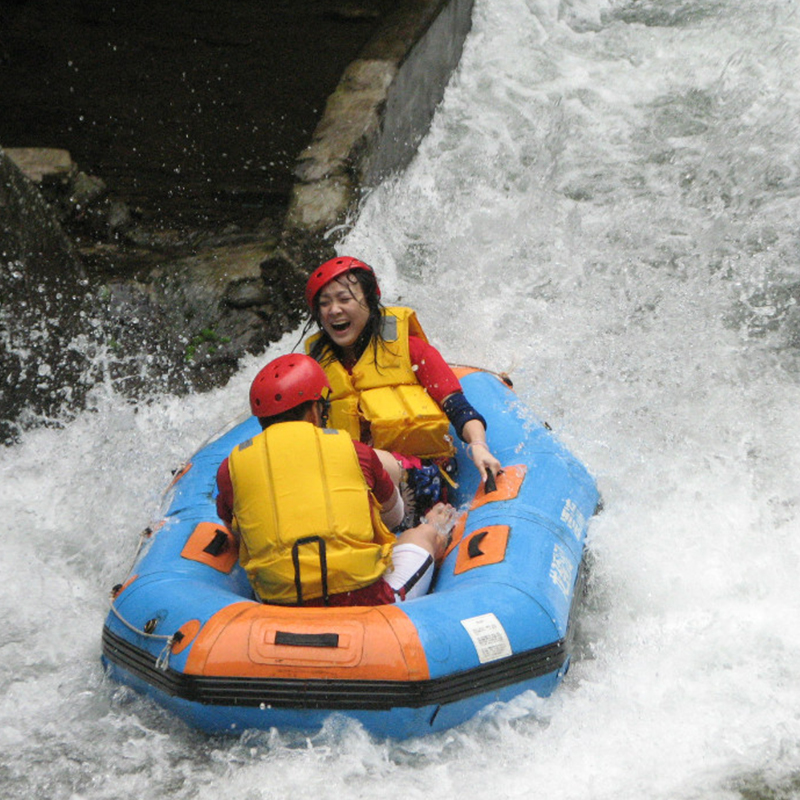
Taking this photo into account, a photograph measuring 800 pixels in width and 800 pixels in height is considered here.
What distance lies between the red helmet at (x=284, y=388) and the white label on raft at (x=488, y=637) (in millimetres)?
891

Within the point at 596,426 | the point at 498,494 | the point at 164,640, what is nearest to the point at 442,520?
the point at 498,494

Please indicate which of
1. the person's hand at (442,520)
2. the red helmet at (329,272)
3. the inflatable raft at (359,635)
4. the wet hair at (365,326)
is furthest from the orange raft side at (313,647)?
the red helmet at (329,272)

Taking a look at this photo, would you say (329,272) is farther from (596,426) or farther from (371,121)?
(371,121)

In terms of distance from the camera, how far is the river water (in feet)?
10.3

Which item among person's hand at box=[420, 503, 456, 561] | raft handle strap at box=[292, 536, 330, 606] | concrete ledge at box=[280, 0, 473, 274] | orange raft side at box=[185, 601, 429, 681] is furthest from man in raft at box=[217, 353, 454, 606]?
concrete ledge at box=[280, 0, 473, 274]

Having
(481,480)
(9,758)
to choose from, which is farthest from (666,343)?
(9,758)

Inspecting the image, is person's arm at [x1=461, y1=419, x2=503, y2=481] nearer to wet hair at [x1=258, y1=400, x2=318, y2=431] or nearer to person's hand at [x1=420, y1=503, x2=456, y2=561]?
person's hand at [x1=420, y1=503, x2=456, y2=561]

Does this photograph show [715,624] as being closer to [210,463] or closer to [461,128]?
[210,463]

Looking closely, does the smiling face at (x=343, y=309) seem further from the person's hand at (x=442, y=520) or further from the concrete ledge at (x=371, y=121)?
the concrete ledge at (x=371, y=121)

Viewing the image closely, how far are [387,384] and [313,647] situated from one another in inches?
54.1

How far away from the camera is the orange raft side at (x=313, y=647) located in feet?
9.86

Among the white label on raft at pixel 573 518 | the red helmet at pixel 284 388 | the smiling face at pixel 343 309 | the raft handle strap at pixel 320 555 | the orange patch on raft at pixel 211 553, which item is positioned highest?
the red helmet at pixel 284 388

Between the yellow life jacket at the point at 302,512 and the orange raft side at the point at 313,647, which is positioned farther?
the yellow life jacket at the point at 302,512

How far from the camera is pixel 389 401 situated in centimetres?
406
